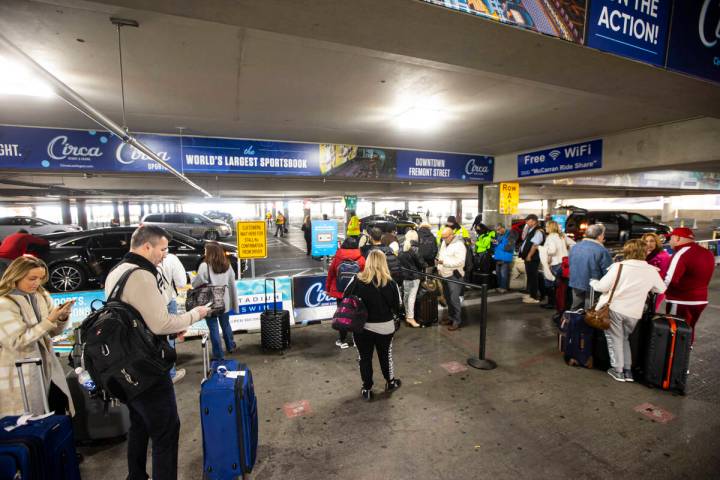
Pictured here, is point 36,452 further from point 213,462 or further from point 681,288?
point 681,288

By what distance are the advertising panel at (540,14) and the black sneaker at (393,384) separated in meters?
3.64

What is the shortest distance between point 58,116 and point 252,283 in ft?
14.3

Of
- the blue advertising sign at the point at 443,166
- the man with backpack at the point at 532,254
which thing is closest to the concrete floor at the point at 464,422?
the man with backpack at the point at 532,254

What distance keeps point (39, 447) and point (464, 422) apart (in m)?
3.35

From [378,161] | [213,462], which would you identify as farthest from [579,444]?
[378,161]

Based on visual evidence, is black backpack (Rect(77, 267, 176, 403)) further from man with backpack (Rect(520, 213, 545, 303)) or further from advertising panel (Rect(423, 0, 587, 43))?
man with backpack (Rect(520, 213, 545, 303))

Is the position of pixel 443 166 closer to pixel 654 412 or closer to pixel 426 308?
pixel 426 308

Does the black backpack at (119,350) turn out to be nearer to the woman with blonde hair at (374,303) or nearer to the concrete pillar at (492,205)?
the woman with blonde hair at (374,303)

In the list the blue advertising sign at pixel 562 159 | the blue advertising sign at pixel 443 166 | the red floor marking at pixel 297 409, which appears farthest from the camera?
the blue advertising sign at pixel 443 166

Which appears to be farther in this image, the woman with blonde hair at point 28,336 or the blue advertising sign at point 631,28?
the woman with blonde hair at point 28,336

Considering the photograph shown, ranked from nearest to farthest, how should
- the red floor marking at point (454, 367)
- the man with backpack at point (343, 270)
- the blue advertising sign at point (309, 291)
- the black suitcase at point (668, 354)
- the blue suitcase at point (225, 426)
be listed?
the blue suitcase at point (225, 426) → the black suitcase at point (668, 354) → the red floor marking at point (454, 367) → the man with backpack at point (343, 270) → the blue advertising sign at point (309, 291)

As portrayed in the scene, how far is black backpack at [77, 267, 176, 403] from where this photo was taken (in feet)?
6.33

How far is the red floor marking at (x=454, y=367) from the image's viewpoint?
436 centimetres

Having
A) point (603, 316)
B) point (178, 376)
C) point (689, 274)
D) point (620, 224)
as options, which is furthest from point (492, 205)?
point (620, 224)
